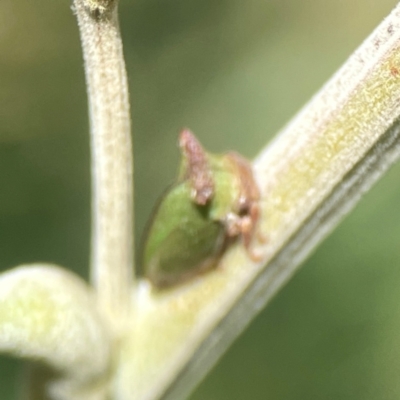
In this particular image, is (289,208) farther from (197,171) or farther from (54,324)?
(54,324)

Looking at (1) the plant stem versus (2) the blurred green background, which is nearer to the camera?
(1) the plant stem

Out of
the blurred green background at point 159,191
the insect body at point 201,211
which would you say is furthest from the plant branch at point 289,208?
the blurred green background at point 159,191

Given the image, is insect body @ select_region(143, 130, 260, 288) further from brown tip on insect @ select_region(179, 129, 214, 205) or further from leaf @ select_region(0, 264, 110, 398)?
leaf @ select_region(0, 264, 110, 398)

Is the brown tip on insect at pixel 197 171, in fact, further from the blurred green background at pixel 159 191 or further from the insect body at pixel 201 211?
the blurred green background at pixel 159 191

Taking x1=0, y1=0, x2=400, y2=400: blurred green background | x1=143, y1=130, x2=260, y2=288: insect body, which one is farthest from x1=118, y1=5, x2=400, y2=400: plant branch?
x1=0, y1=0, x2=400, y2=400: blurred green background

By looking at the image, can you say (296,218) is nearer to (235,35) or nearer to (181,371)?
(181,371)

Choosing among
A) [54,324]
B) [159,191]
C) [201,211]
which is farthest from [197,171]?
[159,191]

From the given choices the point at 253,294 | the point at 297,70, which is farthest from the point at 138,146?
the point at 253,294
